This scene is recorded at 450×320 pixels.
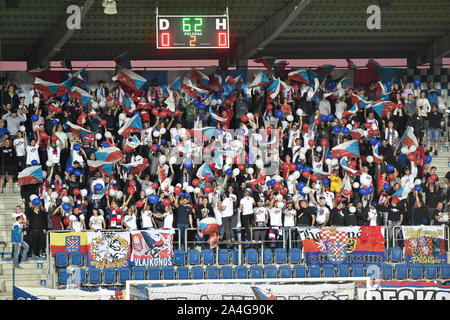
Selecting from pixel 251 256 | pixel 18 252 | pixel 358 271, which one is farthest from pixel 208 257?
pixel 18 252

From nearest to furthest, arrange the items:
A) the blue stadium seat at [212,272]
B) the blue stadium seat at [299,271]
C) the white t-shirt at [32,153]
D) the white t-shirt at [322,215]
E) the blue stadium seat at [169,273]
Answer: the blue stadium seat at [169,273], the blue stadium seat at [212,272], the blue stadium seat at [299,271], the white t-shirt at [322,215], the white t-shirt at [32,153]

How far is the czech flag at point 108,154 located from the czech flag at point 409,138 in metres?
7.61

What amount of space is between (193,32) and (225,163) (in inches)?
196

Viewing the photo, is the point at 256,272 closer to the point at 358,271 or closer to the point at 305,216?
the point at 358,271

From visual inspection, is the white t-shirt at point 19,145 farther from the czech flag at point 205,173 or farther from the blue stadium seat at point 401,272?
the blue stadium seat at point 401,272

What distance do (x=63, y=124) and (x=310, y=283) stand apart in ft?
30.3

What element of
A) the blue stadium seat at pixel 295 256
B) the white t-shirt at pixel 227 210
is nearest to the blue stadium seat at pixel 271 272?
the blue stadium seat at pixel 295 256

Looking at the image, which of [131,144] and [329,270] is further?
[131,144]

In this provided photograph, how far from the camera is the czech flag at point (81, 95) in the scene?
797 inches

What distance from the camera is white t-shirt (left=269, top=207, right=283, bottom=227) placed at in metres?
18.0

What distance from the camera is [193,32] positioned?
15078mm

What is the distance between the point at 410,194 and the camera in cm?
1903

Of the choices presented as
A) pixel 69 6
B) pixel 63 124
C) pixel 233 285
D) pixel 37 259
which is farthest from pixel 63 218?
pixel 233 285

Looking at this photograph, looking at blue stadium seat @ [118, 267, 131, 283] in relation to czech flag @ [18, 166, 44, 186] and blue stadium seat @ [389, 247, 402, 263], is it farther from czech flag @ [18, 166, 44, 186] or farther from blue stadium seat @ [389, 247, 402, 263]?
blue stadium seat @ [389, 247, 402, 263]
